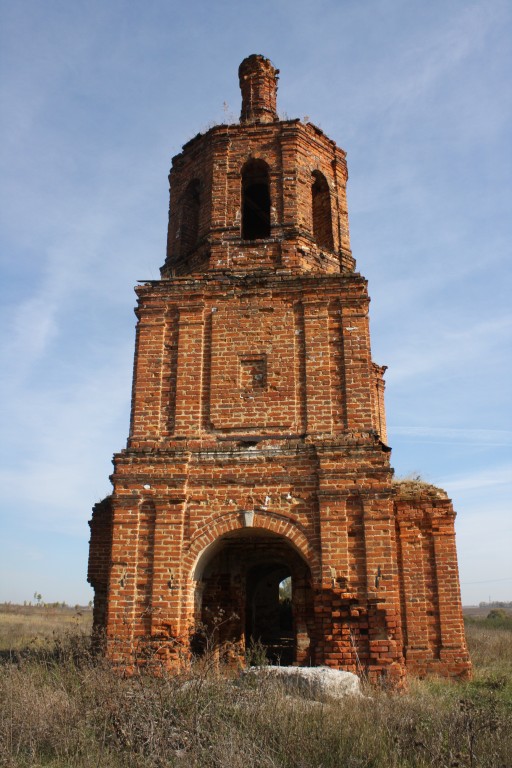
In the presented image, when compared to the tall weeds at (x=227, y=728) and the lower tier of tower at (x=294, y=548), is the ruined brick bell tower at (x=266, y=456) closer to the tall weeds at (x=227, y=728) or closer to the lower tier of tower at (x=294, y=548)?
the lower tier of tower at (x=294, y=548)

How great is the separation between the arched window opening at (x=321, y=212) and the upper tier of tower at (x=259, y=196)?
0.02m

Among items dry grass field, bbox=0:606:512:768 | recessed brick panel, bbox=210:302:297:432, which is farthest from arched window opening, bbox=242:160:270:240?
dry grass field, bbox=0:606:512:768

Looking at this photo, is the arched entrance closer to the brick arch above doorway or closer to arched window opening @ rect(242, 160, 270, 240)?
the brick arch above doorway

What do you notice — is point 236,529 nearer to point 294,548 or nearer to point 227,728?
point 294,548

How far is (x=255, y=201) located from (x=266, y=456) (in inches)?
223

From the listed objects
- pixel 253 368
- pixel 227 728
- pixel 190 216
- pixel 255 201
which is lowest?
pixel 227 728

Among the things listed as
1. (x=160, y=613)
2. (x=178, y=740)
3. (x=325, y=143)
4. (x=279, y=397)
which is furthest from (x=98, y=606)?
(x=325, y=143)

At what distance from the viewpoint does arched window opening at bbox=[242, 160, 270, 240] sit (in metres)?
11.1

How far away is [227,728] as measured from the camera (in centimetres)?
507

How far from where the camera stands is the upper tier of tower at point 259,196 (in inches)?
397

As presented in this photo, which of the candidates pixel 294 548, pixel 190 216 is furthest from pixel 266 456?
pixel 190 216

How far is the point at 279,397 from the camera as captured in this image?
8.99 metres

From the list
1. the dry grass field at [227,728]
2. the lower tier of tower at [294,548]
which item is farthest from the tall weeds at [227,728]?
the lower tier of tower at [294,548]

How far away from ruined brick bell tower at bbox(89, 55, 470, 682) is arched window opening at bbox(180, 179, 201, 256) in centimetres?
3
